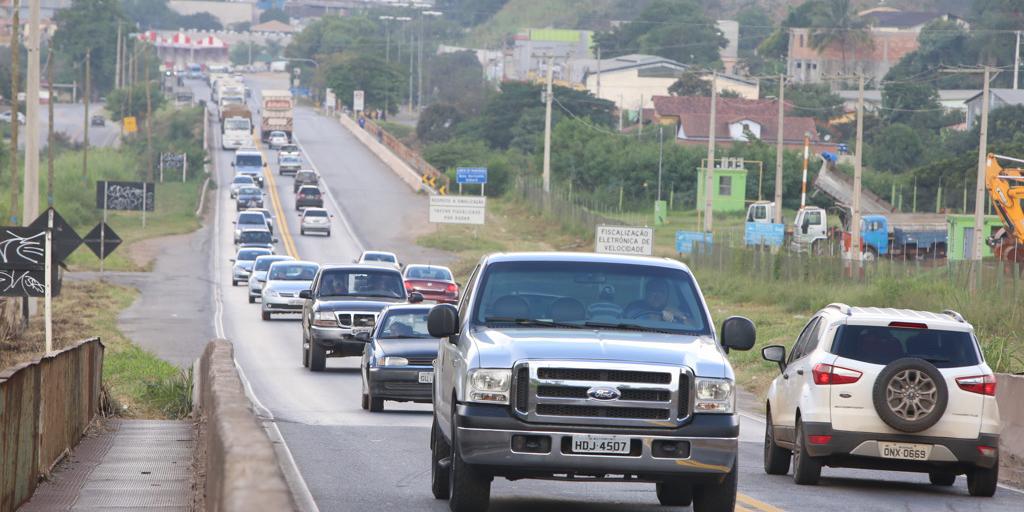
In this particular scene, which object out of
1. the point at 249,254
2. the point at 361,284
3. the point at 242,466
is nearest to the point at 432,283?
the point at 249,254

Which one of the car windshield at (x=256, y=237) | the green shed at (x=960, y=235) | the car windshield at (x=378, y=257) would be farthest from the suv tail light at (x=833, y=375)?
the car windshield at (x=256, y=237)

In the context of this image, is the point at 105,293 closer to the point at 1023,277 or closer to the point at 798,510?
the point at 1023,277

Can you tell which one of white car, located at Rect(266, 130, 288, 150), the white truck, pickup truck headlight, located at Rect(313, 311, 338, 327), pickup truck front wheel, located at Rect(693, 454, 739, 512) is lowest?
pickup truck headlight, located at Rect(313, 311, 338, 327)

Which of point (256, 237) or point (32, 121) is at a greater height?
point (32, 121)

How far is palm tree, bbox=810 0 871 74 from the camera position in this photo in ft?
579

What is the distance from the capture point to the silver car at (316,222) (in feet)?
253

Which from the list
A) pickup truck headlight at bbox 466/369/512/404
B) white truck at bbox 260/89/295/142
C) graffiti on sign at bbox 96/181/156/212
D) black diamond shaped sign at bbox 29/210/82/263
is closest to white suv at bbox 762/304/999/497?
pickup truck headlight at bbox 466/369/512/404

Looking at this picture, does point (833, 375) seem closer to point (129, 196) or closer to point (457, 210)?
point (457, 210)

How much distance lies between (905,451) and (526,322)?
4.48 meters

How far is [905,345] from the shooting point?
594 inches

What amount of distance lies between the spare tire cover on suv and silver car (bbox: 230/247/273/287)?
44.9 meters

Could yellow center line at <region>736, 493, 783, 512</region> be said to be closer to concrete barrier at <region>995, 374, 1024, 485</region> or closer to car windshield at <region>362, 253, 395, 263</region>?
concrete barrier at <region>995, 374, 1024, 485</region>

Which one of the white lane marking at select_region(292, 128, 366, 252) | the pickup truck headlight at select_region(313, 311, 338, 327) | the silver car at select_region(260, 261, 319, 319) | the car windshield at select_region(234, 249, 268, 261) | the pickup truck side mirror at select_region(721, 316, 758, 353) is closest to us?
the pickup truck side mirror at select_region(721, 316, 758, 353)

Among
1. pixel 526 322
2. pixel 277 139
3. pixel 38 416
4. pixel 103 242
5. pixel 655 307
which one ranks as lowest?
pixel 38 416
